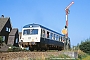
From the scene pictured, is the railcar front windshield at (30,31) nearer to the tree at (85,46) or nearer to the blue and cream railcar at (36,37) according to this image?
the blue and cream railcar at (36,37)

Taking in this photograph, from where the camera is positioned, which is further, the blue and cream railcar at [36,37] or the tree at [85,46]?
the tree at [85,46]

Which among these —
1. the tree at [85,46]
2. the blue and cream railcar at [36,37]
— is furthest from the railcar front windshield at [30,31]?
the tree at [85,46]

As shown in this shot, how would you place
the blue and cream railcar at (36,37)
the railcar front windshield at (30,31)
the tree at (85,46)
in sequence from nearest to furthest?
the blue and cream railcar at (36,37), the railcar front windshield at (30,31), the tree at (85,46)

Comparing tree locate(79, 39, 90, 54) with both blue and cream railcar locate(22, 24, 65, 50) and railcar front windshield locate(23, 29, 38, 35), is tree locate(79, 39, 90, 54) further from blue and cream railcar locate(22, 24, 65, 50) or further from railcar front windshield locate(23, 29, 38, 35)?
railcar front windshield locate(23, 29, 38, 35)

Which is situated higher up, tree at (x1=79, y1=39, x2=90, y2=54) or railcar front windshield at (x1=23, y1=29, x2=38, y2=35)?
railcar front windshield at (x1=23, y1=29, x2=38, y2=35)

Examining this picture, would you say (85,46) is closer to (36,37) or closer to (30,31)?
(30,31)

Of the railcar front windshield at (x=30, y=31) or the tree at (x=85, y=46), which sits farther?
the tree at (x=85, y=46)

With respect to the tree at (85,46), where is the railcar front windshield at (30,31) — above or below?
above

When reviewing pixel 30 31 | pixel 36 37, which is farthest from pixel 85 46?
pixel 36 37

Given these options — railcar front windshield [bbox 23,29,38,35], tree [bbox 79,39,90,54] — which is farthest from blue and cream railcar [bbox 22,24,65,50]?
tree [bbox 79,39,90,54]

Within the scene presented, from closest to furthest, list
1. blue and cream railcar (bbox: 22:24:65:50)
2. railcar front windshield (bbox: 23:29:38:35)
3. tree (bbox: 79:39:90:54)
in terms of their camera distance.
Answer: blue and cream railcar (bbox: 22:24:65:50), railcar front windshield (bbox: 23:29:38:35), tree (bbox: 79:39:90:54)

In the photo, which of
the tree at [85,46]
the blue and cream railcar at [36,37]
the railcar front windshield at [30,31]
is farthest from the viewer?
the tree at [85,46]

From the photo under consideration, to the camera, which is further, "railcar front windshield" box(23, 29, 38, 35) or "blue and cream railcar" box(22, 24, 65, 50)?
"railcar front windshield" box(23, 29, 38, 35)

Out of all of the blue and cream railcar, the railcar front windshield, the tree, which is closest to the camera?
the blue and cream railcar
